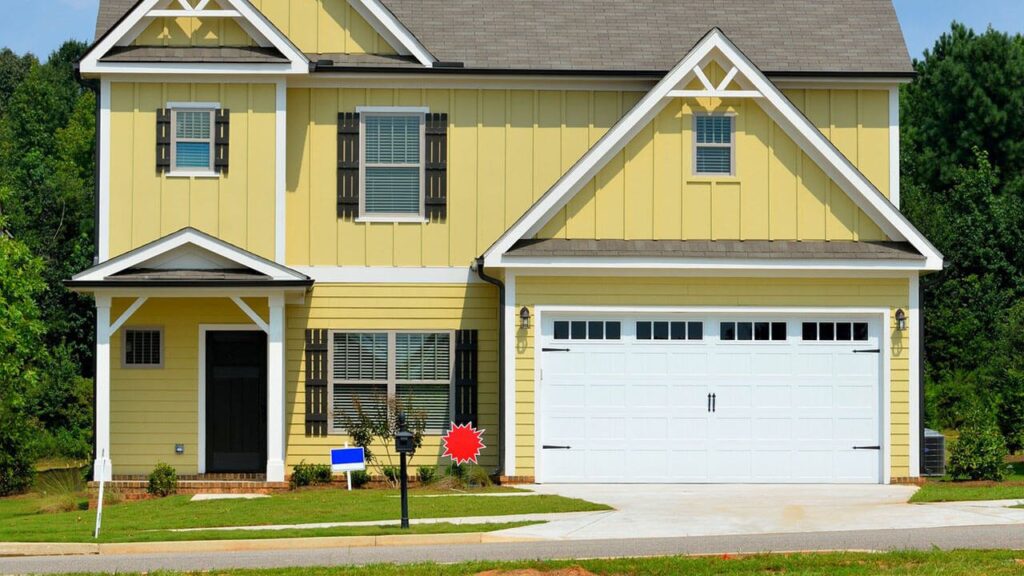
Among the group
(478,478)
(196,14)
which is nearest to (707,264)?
(478,478)

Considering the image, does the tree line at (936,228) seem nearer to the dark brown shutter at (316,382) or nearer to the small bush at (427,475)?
the dark brown shutter at (316,382)

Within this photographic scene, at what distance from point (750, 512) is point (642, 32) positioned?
954 cm

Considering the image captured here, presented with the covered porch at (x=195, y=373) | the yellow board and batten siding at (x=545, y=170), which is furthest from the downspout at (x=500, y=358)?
the covered porch at (x=195, y=373)

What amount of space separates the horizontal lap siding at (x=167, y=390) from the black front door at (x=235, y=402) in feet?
0.88

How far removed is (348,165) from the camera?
75.5 ft

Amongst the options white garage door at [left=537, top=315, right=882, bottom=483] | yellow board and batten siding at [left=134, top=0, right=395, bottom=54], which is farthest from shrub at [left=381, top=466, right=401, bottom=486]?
yellow board and batten siding at [left=134, top=0, right=395, bottom=54]

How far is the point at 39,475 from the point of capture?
25.6m

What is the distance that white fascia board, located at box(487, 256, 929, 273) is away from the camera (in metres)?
21.2

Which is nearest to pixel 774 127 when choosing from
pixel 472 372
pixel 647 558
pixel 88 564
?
pixel 472 372

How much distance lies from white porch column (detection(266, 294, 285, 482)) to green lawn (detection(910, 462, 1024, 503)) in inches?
355

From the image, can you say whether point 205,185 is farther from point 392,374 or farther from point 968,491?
point 968,491

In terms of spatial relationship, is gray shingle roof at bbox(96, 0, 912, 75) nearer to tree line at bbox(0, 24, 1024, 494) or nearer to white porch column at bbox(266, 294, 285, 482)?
white porch column at bbox(266, 294, 285, 482)

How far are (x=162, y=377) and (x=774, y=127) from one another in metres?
10.0

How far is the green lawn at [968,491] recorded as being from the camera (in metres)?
18.5
